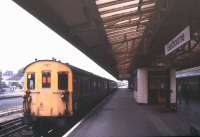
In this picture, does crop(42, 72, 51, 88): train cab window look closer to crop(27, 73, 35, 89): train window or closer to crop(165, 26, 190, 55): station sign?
crop(27, 73, 35, 89): train window

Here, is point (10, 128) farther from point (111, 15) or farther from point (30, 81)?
point (111, 15)

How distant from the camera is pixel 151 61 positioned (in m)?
21.9

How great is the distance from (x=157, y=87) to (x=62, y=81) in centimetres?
1026

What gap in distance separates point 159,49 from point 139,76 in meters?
5.43

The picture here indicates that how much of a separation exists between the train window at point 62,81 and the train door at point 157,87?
31.4 feet

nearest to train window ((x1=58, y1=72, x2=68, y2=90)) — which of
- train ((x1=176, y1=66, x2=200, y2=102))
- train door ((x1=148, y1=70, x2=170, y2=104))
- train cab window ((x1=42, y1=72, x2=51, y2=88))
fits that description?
train cab window ((x1=42, y1=72, x2=51, y2=88))

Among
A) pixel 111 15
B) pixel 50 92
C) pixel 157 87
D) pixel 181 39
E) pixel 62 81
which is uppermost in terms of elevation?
pixel 111 15

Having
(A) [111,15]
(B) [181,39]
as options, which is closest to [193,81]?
(B) [181,39]

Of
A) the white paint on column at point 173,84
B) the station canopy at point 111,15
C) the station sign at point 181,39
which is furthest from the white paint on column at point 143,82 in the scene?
the station sign at point 181,39

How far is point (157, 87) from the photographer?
2277cm

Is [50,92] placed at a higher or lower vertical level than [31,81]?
lower

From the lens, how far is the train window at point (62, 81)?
13883 mm

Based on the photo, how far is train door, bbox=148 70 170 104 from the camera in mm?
22281

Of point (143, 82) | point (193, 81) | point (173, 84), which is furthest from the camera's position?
Result: point (143, 82)
